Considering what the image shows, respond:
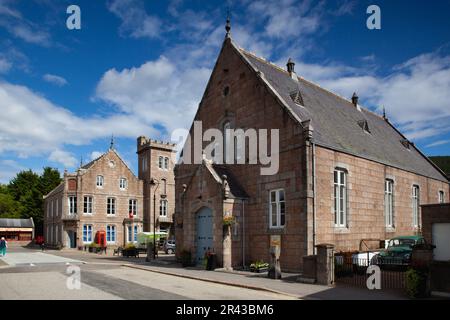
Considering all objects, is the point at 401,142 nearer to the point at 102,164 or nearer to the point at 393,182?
the point at 393,182

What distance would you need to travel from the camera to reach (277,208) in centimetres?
2039

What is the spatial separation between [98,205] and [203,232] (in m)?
30.6

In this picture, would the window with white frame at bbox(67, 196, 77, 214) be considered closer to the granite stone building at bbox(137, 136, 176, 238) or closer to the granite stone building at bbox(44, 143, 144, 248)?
the granite stone building at bbox(44, 143, 144, 248)

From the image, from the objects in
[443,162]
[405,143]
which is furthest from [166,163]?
[443,162]

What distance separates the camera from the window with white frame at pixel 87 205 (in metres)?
48.9

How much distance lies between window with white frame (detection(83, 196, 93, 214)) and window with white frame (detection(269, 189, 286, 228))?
112ft

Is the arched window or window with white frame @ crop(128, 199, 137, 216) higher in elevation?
the arched window

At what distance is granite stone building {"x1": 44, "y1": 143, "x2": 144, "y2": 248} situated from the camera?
47938mm

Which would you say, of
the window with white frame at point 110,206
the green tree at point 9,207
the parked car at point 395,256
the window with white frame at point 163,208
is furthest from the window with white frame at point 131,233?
the parked car at point 395,256

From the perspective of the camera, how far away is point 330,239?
1961 centimetres

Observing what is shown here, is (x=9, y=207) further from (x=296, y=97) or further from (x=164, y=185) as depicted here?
(x=296, y=97)

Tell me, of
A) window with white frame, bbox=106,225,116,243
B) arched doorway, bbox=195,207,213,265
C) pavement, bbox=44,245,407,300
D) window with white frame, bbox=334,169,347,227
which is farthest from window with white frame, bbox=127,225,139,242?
window with white frame, bbox=334,169,347,227
